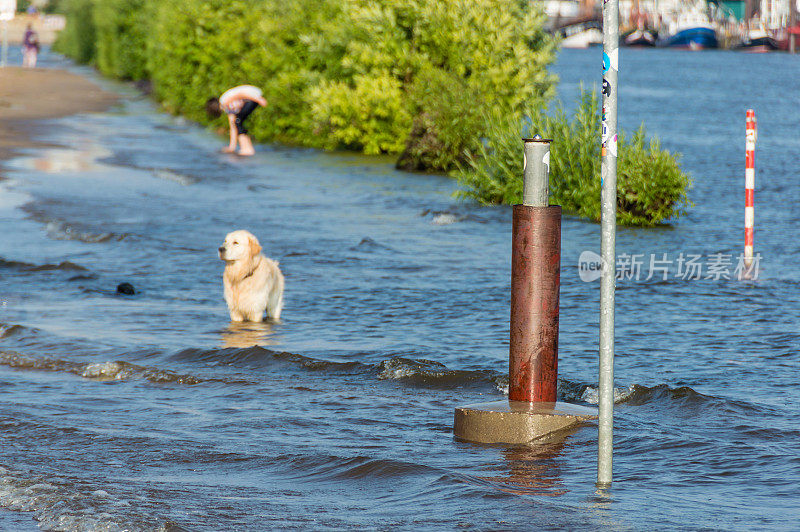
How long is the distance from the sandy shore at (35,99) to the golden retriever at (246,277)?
1366 centimetres

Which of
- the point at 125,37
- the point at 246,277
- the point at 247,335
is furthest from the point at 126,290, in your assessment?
the point at 125,37

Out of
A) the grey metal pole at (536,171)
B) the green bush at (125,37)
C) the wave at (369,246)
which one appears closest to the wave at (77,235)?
the wave at (369,246)

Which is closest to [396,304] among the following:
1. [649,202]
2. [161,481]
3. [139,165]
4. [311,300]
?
[311,300]

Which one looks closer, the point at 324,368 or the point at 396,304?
the point at 324,368

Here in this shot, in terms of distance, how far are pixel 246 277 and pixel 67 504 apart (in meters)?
4.31

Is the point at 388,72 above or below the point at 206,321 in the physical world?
above

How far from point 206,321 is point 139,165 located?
12.4 meters

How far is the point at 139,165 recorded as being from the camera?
21.1m

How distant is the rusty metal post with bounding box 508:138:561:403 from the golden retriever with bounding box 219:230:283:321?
3607 millimetres

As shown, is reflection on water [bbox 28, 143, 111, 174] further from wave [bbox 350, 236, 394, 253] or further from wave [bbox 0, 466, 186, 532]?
wave [bbox 0, 466, 186, 532]

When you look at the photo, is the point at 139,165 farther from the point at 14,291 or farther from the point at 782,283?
the point at 782,283

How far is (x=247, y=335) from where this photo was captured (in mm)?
8812

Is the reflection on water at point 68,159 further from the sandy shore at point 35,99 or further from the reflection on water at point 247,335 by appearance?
the reflection on water at point 247,335

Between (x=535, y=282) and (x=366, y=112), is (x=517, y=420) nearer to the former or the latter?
(x=535, y=282)
